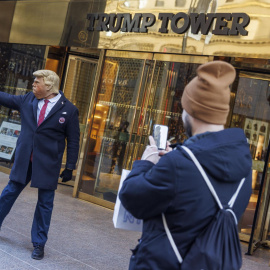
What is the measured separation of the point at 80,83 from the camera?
10031 mm

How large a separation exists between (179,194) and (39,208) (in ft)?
10.8

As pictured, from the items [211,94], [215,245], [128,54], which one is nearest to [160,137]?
[211,94]

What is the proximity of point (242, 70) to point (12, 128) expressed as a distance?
15.9ft

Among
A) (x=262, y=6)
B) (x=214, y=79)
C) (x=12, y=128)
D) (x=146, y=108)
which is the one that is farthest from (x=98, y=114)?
(x=214, y=79)

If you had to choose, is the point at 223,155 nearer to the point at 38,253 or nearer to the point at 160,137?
the point at 160,137

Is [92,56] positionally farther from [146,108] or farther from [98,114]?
[146,108]

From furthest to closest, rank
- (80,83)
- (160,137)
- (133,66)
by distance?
1. (80,83)
2. (133,66)
3. (160,137)

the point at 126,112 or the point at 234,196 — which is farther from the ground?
the point at 126,112

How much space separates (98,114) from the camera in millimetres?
8703

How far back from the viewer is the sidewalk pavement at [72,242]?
197 inches

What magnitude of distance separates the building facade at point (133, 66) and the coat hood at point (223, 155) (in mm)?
4588

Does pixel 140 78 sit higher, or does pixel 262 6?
pixel 262 6

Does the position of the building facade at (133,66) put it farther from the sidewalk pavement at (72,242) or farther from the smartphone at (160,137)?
the smartphone at (160,137)

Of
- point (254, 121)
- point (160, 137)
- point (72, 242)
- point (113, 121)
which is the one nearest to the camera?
point (160, 137)
